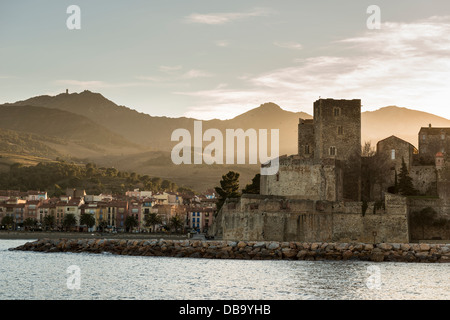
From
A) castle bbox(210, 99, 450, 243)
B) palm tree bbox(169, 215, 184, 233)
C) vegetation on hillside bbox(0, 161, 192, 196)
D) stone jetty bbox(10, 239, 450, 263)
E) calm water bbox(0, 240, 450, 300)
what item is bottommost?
calm water bbox(0, 240, 450, 300)

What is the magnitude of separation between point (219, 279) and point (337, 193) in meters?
21.2

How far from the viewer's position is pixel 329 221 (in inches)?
2025

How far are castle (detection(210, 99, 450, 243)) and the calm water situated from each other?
7684 mm

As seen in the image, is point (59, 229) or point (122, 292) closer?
point (122, 292)

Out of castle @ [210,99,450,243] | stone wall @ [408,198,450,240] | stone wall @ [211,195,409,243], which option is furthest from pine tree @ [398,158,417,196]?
stone wall @ [211,195,409,243]

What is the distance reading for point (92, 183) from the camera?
131875 mm

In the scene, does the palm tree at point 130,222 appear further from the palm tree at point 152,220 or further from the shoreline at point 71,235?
the shoreline at point 71,235

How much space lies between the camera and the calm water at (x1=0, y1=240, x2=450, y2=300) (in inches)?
1200

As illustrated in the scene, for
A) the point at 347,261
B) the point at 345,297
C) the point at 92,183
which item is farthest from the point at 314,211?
the point at 92,183

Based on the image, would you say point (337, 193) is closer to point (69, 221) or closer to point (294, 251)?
point (294, 251)

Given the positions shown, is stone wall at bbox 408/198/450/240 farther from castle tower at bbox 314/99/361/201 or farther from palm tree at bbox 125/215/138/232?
palm tree at bbox 125/215/138/232
